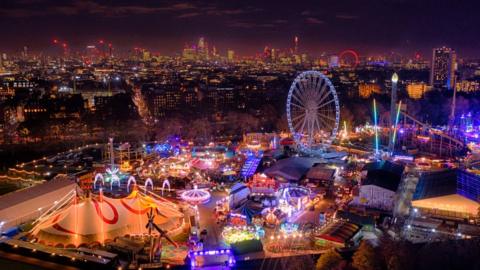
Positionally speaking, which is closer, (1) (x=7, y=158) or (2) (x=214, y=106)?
(1) (x=7, y=158)

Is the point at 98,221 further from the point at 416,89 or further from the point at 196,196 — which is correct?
the point at 416,89

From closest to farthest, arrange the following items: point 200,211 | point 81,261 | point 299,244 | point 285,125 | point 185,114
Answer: point 81,261, point 299,244, point 200,211, point 285,125, point 185,114

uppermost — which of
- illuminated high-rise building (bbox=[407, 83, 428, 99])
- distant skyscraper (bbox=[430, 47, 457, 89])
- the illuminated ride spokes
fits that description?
distant skyscraper (bbox=[430, 47, 457, 89])

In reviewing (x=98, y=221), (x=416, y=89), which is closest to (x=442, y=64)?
(x=416, y=89)

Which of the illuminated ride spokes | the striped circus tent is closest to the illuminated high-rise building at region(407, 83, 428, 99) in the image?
the illuminated ride spokes

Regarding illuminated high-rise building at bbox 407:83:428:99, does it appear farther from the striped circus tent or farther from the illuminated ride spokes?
the striped circus tent

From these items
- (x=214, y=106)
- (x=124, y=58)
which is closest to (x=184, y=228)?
(x=214, y=106)

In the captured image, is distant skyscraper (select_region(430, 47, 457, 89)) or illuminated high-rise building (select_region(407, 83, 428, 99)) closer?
illuminated high-rise building (select_region(407, 83, 428, 99))

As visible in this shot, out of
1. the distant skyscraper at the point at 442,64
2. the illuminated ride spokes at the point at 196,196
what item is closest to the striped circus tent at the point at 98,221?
the illuminated ride spokes at the point at 196,196

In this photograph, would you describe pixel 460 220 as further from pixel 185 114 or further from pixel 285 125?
pixel 185 114
